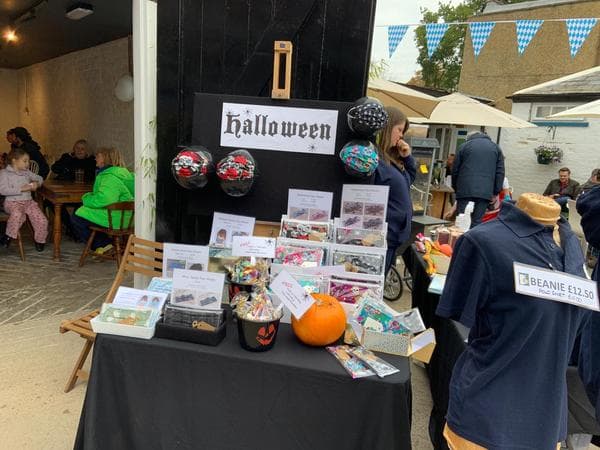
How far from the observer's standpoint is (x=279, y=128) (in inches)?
90.7

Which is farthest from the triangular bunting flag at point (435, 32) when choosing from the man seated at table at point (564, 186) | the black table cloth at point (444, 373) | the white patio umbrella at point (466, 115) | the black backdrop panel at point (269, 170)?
the black backdrop panel at point (269, 170)

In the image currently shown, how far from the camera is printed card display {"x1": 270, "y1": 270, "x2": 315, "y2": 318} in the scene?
63.7 inches

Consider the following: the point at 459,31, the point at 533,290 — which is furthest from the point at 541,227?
the point at 459,31

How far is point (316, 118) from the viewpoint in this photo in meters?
2.27

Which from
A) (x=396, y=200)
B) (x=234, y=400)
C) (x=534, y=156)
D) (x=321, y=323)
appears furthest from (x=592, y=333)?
(x=534, y=156)

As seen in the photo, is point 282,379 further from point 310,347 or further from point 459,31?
point 459,31

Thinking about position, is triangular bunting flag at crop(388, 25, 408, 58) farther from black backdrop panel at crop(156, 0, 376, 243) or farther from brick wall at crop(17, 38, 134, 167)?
black backdrop panel at crop(156, 0, 376, 243)

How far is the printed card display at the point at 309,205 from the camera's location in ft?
7.54

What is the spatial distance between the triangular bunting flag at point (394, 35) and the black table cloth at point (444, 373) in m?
4.62

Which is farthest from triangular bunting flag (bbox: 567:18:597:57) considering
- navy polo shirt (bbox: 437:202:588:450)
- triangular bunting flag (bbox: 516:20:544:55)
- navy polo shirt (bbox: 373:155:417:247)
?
navy polo shirt (bbox: 437:202:588:450)

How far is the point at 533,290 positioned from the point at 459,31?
25.3 meters

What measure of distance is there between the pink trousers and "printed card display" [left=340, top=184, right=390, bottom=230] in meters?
4.48

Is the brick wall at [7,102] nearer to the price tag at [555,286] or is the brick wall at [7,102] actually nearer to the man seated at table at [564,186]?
the man seated at table at [564,186]

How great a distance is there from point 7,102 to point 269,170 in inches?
524
